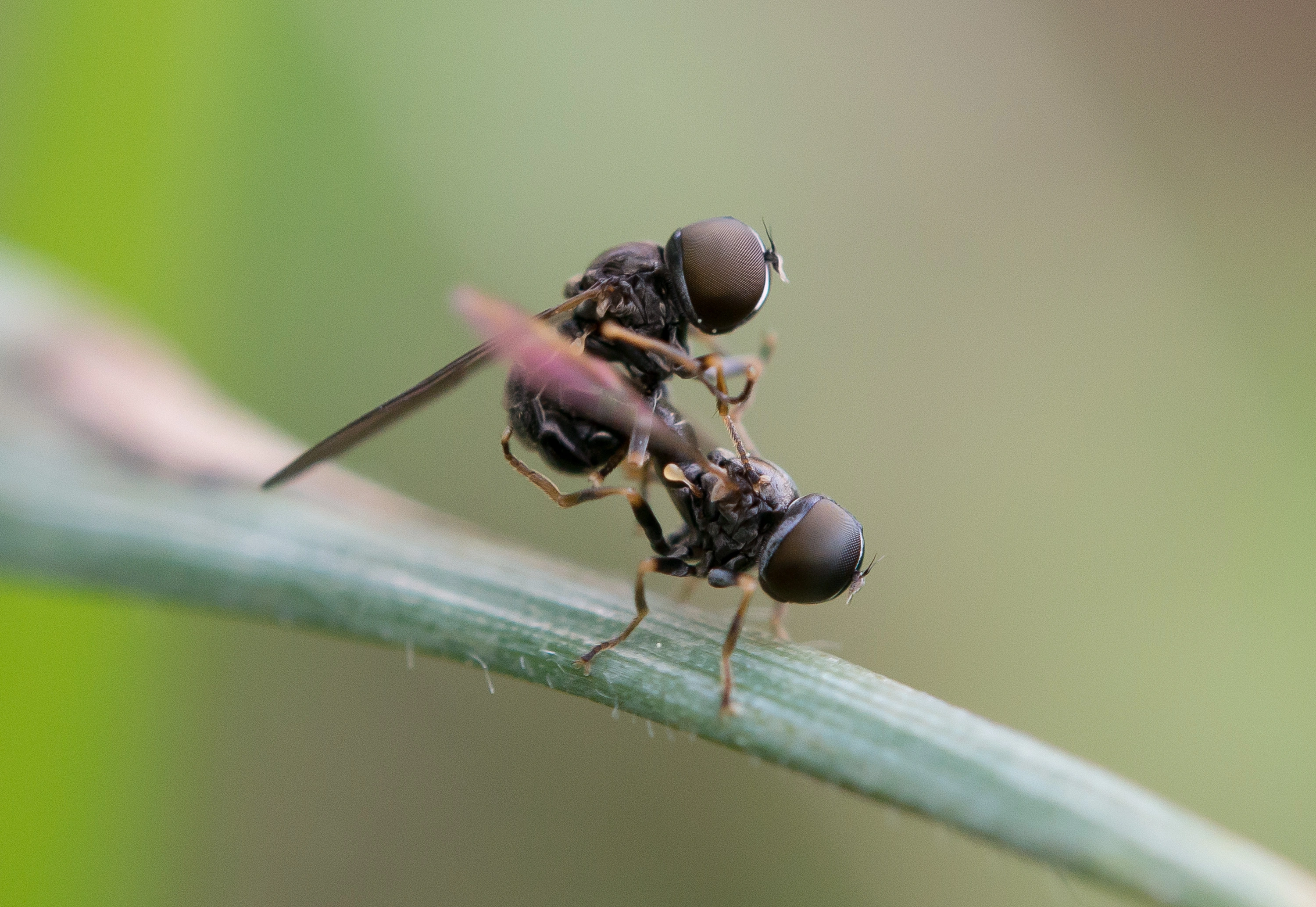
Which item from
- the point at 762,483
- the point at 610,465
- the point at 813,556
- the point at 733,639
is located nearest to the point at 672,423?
the point at 610,465

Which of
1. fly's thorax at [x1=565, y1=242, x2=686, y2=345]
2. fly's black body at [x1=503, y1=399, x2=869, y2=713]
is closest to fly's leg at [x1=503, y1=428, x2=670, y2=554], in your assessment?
fly's black body at [x1=503, y1=399, x2=869, y2=713]

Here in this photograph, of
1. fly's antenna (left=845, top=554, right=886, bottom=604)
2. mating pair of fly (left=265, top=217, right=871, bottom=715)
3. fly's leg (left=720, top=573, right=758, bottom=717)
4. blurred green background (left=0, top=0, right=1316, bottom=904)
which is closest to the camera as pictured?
fly's leg (left=720, top=573, right=758, bottom=717)

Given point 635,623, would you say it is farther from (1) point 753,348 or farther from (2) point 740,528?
(1) point 753,348

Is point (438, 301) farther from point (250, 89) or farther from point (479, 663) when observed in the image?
point (479, 663)

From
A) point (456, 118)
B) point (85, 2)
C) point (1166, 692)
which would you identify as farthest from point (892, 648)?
point (85, 2)

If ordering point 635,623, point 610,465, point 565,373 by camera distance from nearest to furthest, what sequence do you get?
point 565,373 < point 635,623 < point 610,465

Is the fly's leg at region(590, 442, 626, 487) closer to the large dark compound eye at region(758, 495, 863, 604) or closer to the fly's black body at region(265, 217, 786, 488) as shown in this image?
the fly's black body at region(265, 217, 786, 488)

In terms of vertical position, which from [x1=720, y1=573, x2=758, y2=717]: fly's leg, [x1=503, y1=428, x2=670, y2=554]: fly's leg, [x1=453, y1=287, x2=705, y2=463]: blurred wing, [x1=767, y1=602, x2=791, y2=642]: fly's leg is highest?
[x1=453, y1=287, x2=705, y2=463]: blurred wing
